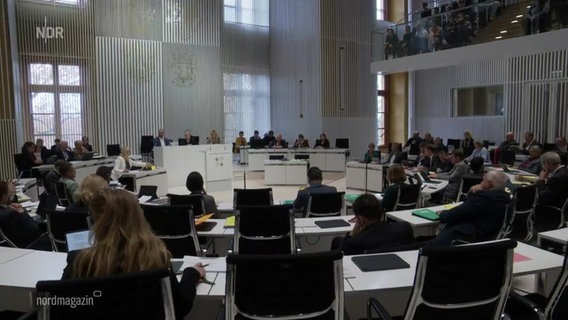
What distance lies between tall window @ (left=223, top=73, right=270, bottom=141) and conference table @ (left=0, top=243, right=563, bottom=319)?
543 inches

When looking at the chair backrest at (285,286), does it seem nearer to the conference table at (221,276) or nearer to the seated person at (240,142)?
the conference table at (221,276)

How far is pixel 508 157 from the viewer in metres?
10.0

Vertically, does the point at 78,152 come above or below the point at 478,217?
above

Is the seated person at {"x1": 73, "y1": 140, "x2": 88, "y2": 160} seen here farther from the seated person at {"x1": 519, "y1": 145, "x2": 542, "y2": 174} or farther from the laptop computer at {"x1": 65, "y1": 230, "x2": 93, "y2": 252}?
the seated person at {"x1": 519, "y1": 145, "x2": 542, "y2": 174}

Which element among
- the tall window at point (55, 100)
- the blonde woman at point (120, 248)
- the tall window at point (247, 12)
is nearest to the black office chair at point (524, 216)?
the blonde woman at point (120, 248)

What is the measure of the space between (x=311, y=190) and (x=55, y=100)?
11.3 metres

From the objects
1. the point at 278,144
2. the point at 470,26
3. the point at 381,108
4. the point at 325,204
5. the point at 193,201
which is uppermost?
the point at 470,26

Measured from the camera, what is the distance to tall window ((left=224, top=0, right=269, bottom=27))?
16812 millimetres

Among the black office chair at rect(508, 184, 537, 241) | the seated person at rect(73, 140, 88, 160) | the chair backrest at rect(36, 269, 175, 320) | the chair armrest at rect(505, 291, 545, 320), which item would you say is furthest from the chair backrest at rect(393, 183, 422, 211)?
the seated person at rect(73, 140, 88, 160)

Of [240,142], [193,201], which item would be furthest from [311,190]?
[240,142]

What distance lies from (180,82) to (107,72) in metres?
2.34

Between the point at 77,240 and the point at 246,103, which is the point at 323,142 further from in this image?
the point at 77,240

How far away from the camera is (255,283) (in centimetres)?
197

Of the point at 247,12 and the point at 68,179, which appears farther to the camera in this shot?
the point at 247,12
